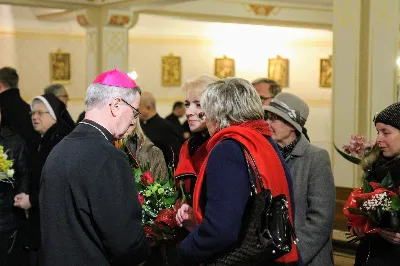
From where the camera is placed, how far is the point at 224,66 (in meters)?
19.9

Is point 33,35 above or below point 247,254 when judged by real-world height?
above

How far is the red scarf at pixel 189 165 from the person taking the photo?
4.22 meters

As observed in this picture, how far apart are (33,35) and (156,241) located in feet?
46.8

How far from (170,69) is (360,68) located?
11.2 m

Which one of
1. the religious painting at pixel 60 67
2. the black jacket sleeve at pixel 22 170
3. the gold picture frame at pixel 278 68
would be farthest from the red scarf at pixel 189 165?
the gold picture frame at pixel 278 68

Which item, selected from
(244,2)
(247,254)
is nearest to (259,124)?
(247,254)

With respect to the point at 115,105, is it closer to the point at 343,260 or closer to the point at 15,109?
the point at 343,260

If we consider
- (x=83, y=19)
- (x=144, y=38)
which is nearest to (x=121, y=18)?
(x=83, y=19)

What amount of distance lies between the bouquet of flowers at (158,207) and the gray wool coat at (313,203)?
72 centimetres

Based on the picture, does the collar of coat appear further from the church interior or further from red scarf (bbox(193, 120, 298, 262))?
the church interior

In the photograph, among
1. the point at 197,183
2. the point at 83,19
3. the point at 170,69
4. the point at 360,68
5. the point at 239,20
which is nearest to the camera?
the point at 197,183

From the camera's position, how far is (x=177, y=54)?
765 inches

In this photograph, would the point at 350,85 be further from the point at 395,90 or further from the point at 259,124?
the point at 259,124

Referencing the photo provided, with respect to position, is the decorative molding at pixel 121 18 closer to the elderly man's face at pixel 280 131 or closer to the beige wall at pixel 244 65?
the beige wall at pixel 244 65
